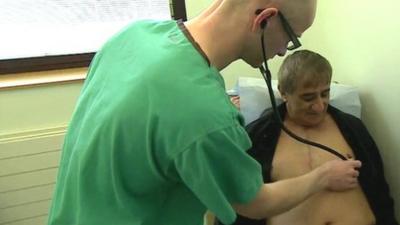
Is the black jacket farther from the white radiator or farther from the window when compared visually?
the white radiator

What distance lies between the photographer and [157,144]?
32.1 inches

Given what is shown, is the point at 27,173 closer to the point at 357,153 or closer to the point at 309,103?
the point at 309,103

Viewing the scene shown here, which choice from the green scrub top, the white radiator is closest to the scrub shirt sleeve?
the green scrub top

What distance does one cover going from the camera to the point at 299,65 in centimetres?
172

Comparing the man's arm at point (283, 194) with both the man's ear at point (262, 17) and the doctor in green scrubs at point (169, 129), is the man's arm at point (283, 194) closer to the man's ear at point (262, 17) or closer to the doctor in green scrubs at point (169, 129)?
the doctor in green scrubs at point (169, 129)

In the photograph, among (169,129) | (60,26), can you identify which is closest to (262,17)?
(169,129)

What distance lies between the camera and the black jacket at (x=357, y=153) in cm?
170

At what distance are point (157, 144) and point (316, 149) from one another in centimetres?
106

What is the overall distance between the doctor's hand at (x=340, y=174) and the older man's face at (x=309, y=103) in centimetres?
22

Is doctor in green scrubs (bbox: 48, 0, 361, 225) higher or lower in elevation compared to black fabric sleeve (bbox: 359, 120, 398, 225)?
higher

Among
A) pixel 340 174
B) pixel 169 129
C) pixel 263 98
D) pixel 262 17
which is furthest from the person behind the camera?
pixel 263 98

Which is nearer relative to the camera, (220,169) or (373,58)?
(220,169)

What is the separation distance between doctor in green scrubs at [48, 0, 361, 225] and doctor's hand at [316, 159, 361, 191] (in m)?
0.53

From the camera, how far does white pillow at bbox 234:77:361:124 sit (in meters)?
1.90
